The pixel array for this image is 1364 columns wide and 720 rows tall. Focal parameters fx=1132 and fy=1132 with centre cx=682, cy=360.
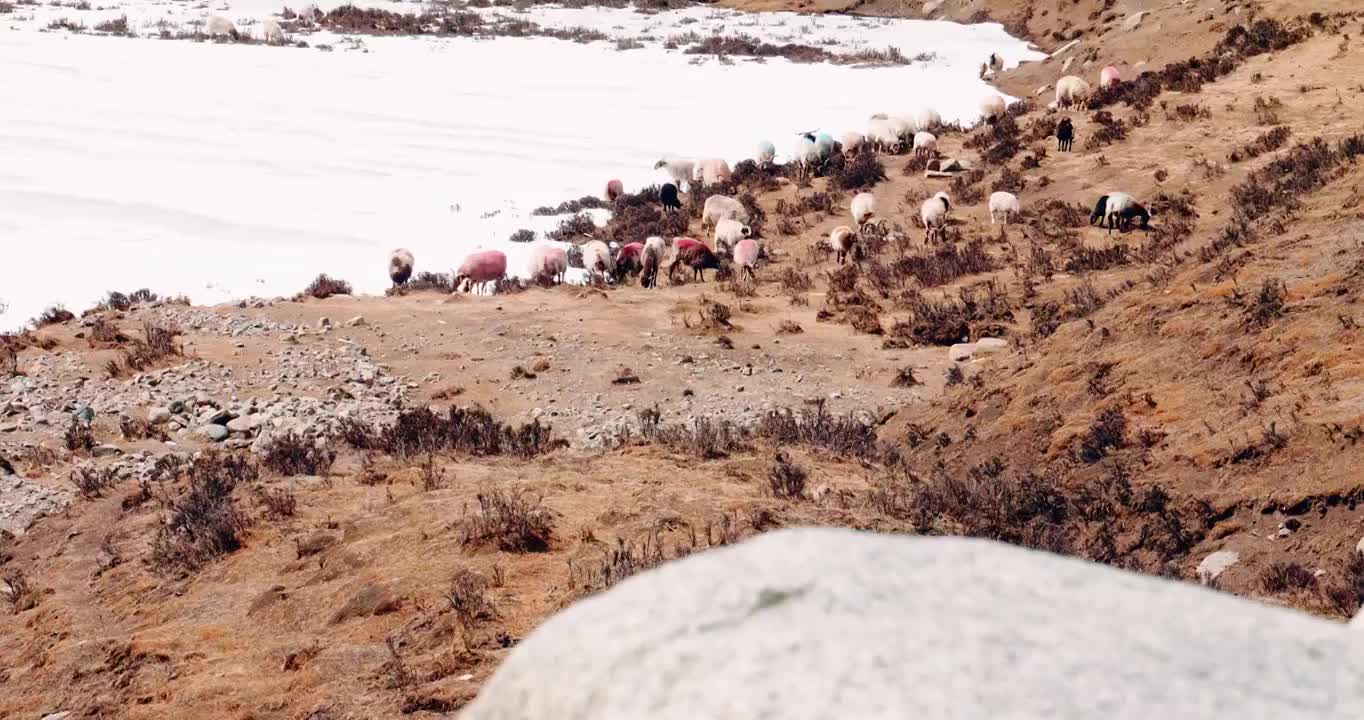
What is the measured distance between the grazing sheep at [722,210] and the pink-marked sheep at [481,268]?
4.59 meters

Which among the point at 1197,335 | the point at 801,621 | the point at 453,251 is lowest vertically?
the point at 453,251

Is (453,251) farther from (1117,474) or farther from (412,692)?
(412,692)

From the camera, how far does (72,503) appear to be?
8547 mm

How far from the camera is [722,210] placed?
65.3 feet

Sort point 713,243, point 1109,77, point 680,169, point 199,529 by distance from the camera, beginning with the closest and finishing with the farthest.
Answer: point 199,529
point 713,243
point 680,169
point 1109,77

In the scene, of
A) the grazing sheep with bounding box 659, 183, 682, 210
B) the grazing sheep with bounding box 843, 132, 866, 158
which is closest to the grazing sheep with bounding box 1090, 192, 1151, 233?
the grazing sheep with bounding box 659, 183, 682, 210

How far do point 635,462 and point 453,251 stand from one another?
1191 cm

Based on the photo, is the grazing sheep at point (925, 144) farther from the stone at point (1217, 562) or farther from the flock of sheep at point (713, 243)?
the stone at point (1217, 562)

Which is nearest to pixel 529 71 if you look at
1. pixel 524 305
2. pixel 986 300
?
pixel 524 305

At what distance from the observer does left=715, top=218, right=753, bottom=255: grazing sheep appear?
18.5 meters

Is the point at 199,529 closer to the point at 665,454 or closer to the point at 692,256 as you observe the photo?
the point at 665,454

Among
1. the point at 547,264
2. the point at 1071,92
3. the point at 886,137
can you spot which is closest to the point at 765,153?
the point at 886,137

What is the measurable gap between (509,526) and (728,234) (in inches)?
497

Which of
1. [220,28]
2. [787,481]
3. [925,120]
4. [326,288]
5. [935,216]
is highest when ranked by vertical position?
[220,28]
